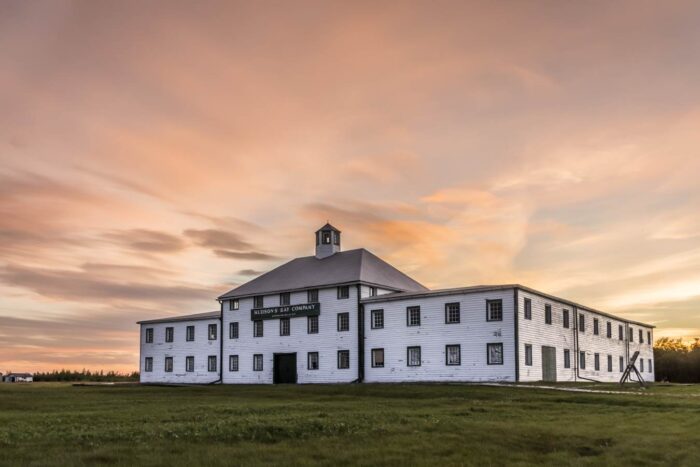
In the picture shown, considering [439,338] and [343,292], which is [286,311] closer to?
[343,292]

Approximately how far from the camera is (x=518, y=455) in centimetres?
1773

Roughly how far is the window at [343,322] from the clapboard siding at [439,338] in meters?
1.77

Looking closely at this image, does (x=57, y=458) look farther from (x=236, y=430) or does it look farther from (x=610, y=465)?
(x=610, y=465)

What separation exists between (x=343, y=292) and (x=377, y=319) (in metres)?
3.84

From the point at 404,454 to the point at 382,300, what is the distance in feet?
122

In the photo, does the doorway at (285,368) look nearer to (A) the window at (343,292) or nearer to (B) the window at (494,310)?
(A) the window at (343,292)

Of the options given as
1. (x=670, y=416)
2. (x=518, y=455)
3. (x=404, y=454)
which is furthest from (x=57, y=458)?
(x=670, y=416)

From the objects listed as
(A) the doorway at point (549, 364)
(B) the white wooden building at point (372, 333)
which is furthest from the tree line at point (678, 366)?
(A) the doorway at point (549, 364)

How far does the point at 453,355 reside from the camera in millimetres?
49938

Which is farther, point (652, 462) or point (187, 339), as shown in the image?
point (187, 339)

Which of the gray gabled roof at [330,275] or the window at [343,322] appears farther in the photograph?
the gray gabled roof at [330,275]

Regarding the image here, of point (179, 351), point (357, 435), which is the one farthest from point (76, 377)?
point (357, 435)

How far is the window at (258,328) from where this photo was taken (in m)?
62.1

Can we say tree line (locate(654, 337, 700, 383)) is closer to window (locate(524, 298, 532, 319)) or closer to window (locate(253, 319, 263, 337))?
window (locate(524, 298, 532, 319))
